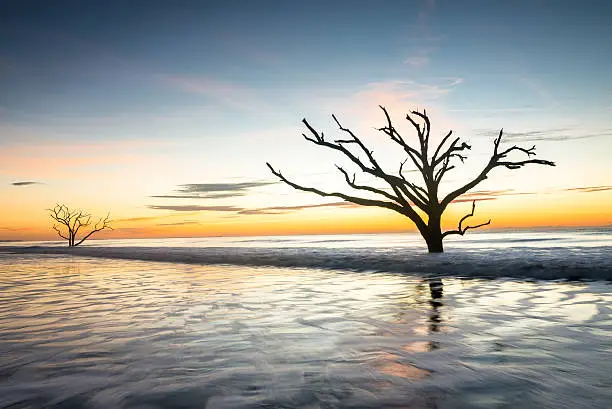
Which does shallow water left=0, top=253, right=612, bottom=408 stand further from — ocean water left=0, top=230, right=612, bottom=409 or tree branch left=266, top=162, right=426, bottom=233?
tree branch left=266, top=162, right=426, bottom=233

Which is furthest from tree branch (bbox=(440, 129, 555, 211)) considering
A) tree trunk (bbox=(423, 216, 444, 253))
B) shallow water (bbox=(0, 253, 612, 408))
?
shallow water (bbox=(0, 253, 612, 408))

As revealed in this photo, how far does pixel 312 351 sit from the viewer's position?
4.00 metres

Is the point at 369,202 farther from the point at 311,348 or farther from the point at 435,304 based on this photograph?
the point at 311,348

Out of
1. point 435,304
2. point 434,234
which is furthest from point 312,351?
point 434,234

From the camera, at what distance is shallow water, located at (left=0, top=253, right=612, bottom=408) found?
2.83 m

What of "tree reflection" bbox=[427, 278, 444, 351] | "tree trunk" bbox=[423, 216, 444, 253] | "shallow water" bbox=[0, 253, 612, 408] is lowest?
"tree reflection" bbox=[427, 278, 444, 351]

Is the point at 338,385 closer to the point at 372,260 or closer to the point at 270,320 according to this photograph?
the point at 270,320

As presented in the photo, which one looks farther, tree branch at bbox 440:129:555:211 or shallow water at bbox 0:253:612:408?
tree branch at bbox 440:129:555:211

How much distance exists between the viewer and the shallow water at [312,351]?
283 centimetres

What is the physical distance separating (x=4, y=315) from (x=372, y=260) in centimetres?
1130

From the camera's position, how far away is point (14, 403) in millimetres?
2740

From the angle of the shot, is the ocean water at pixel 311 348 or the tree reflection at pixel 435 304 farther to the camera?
the tree reflection at pixel 435 304

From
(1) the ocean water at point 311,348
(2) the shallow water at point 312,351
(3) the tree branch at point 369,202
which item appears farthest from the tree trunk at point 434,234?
(2) the shallow water at point 312,351

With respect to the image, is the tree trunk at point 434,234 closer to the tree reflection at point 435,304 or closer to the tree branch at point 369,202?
the tree branch at point 369,202
